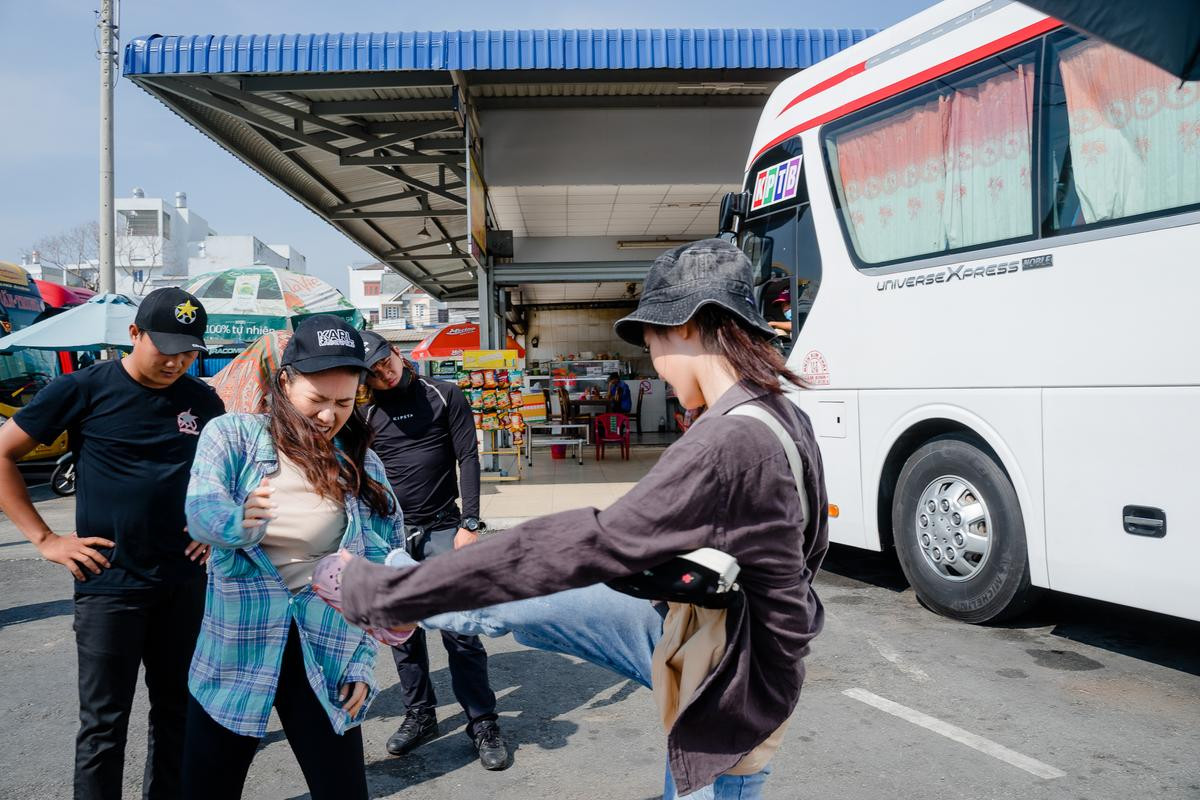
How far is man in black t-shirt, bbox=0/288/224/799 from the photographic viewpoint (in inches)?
109

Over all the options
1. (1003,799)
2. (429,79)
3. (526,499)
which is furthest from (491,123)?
(1003,799)

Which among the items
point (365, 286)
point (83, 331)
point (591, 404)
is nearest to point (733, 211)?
point (83, 331)

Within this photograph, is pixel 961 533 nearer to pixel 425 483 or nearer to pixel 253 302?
pixel 425 483

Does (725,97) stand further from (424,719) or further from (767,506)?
(767,506)

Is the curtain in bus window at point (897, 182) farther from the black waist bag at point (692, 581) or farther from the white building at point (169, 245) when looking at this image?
the white building at point (169, 245)

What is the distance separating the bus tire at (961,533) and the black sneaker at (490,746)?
3192mm

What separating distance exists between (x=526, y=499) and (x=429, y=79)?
550 centimetres

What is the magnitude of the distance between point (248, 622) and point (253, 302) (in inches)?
473

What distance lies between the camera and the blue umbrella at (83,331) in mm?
10688

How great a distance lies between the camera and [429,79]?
10.3 metres

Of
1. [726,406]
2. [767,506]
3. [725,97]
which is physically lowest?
[767,506]

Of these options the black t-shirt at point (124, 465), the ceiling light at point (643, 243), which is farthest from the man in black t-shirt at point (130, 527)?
the ceiling light at point (643, 243)

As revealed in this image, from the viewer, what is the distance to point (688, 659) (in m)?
1.58

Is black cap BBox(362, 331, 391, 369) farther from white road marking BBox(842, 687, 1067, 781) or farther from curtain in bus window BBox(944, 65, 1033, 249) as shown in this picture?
curtain in bus window BBox(944, 65, 1033, 249)
